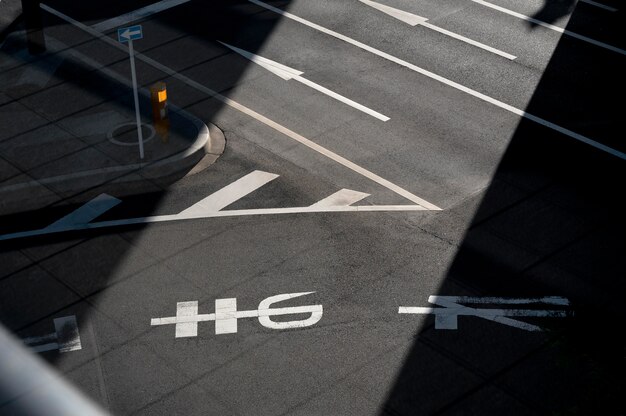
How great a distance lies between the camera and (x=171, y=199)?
17484 mm

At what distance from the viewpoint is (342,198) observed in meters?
17.6

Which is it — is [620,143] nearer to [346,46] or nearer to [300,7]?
[346,46]

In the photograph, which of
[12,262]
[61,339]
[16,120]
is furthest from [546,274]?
[16,120]

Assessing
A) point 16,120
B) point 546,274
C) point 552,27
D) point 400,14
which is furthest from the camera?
point 400,14

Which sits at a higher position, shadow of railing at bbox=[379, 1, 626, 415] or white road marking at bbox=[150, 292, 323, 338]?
shadow of railing at bbox=[379, 1, 626, 415]

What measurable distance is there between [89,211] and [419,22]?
1037cm

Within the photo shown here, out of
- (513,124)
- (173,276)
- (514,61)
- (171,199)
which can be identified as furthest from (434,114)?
(173,276)

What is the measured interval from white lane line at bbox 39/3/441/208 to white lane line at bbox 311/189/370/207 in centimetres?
59

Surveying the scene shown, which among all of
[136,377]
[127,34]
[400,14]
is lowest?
[136,377]

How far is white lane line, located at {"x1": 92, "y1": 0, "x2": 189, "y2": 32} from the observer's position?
23422mm

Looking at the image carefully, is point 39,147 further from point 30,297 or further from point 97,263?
point 30,297

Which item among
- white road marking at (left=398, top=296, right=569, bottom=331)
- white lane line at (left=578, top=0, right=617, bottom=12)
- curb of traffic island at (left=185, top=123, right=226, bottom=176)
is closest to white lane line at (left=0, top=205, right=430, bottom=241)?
curb of traffic island at (left=185, top=123, right=226, bottom=176)

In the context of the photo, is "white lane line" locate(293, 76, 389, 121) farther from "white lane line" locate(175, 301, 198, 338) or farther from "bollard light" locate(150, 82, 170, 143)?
"white lane line" locate(175, 301, 198, 338)

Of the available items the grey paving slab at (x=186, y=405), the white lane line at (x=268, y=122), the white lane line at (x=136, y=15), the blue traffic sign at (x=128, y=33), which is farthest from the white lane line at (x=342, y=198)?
the white lane line at (x=136, y=15)
